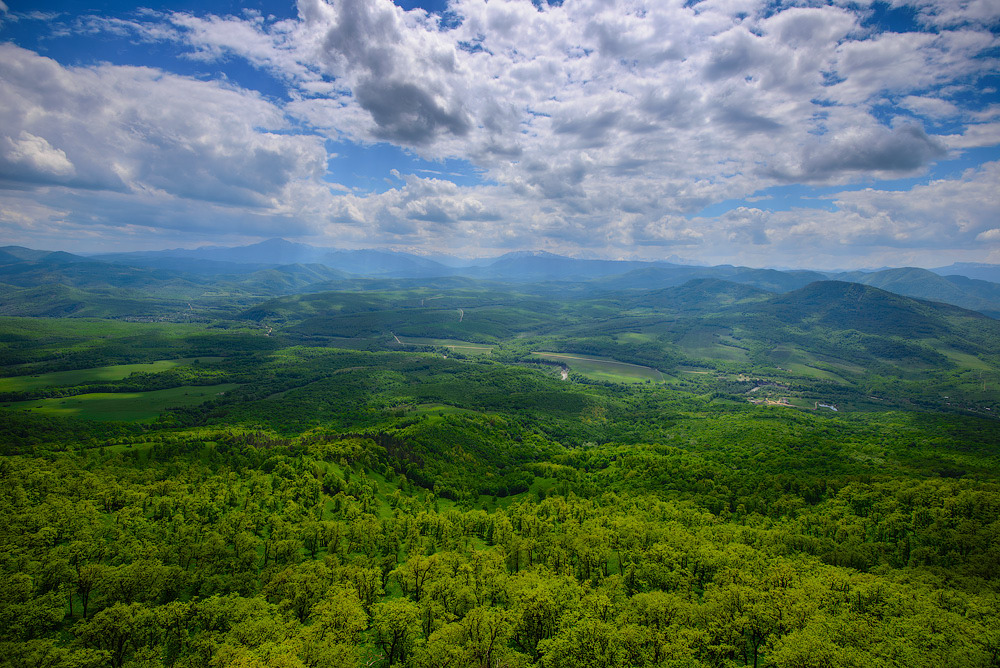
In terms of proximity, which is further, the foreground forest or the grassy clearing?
the grassy clearing

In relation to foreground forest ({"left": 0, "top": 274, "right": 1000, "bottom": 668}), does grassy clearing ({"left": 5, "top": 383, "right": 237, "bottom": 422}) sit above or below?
below

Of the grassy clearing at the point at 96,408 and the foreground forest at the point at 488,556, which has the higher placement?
the foreground forest at the point at 488,556

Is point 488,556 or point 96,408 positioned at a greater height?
point 488,556

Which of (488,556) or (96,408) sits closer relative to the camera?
(488,556)

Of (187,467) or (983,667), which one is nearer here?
(983,667)

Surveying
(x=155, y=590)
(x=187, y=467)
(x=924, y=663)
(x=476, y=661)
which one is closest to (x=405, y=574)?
(x=476, y=661)

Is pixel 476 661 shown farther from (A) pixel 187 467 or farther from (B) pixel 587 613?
(A) pixel 187 467

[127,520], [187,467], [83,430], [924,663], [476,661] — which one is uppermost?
[924,663]

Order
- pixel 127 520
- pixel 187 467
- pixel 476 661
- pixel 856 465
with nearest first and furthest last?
pixel 476 661
pixel 127 520
pixel 187 467
pixel 856 465

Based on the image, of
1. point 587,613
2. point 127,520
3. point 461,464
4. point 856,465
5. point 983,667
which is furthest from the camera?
point 461,464

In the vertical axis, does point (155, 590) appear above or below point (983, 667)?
below

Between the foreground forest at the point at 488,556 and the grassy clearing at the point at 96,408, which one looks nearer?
the foreground forest at the point at 488,556
